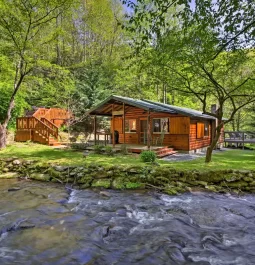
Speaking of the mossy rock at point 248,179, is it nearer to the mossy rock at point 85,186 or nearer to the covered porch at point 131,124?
the mossy rock at point 85,186

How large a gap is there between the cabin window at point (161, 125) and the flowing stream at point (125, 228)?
8111 millimetres

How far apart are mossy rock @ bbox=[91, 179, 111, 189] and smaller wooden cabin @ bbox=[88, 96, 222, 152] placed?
483 centimetres

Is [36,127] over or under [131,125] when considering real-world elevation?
under

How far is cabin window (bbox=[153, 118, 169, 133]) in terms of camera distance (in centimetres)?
1503

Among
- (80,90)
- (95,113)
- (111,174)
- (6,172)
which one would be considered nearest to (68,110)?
(80,90)

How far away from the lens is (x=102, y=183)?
322 inches

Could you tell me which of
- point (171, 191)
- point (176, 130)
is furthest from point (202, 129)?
point (171, 191)

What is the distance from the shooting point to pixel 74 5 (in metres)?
12.1

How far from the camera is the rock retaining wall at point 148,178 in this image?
25.7 feet

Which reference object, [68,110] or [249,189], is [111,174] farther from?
[68,110]

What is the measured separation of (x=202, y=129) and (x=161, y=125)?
344 centimetres

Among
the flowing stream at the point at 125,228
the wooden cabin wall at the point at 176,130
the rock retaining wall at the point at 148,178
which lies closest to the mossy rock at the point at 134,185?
the rock retaining wall at the point at 148,178

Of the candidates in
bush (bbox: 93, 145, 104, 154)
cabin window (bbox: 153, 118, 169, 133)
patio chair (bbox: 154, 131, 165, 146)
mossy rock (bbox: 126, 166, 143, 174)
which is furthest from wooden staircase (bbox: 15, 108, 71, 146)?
mossy rock (bbox: 126, 166, 143, 174)

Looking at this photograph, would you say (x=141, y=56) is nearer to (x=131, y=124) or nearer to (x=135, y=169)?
(x=135, y=169)
